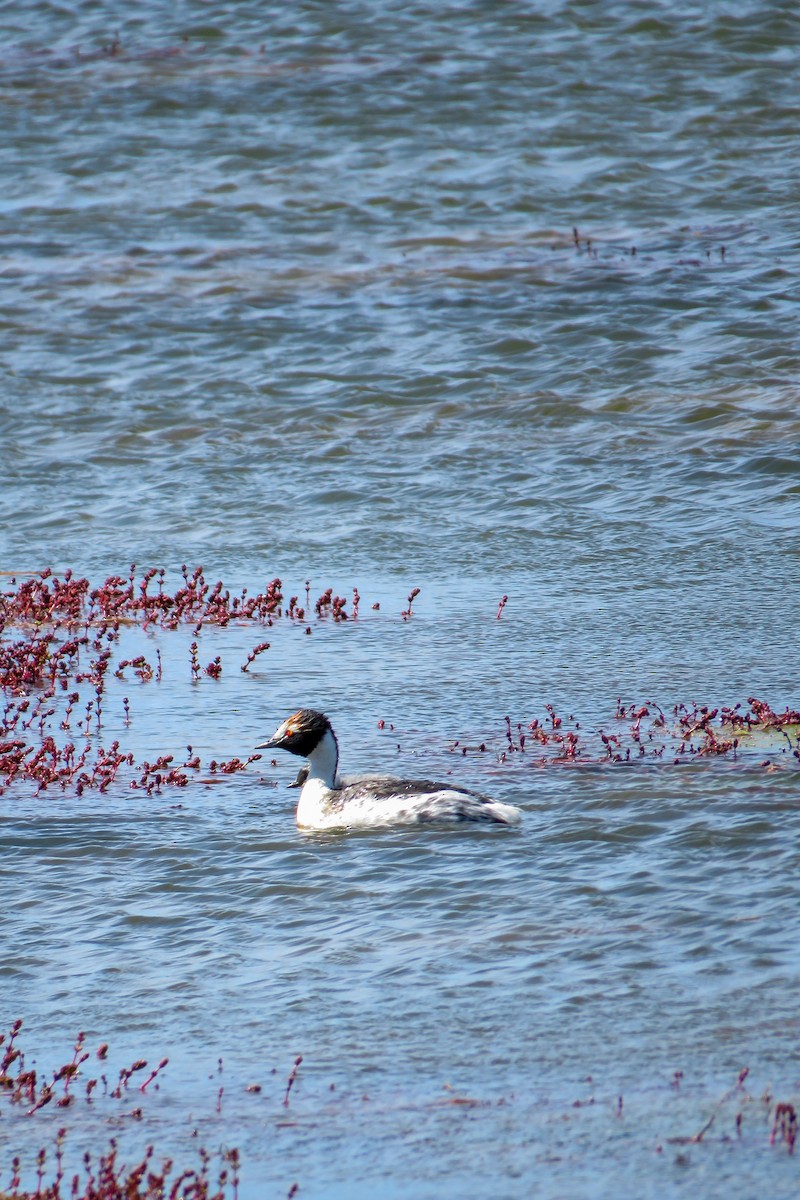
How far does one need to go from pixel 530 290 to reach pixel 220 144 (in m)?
→ 7.41

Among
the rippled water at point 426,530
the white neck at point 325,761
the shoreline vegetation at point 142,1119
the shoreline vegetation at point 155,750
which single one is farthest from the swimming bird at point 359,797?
the shoreline vegetation at point 142,1119

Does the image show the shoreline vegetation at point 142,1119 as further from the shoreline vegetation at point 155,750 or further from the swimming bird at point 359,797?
the swimming bird at point 359,797

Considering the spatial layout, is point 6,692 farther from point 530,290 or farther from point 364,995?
point 530,290

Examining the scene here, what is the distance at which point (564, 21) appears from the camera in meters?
28.7

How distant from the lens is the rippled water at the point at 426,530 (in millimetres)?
6617

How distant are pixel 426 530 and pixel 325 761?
594 cm

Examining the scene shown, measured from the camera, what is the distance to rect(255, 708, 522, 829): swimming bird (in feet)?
29.9

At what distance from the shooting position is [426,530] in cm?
1574

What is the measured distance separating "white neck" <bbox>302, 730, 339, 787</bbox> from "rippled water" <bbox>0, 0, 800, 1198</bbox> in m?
0.42

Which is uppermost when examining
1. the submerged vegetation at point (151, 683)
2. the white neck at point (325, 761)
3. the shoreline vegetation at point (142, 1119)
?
the shoreline vegetation at point (142, 1119)

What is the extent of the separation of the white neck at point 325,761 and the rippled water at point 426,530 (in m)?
0.42

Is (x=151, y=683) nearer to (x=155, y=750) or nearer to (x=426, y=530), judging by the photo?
(x=155, y=750)

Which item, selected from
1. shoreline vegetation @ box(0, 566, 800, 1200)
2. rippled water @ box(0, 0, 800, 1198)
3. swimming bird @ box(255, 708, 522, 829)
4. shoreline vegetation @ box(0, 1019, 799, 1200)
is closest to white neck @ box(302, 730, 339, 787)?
swimming bird @ box(255, 708, 522, 829)

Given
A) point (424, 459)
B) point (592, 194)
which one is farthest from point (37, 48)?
point (424, 459)
